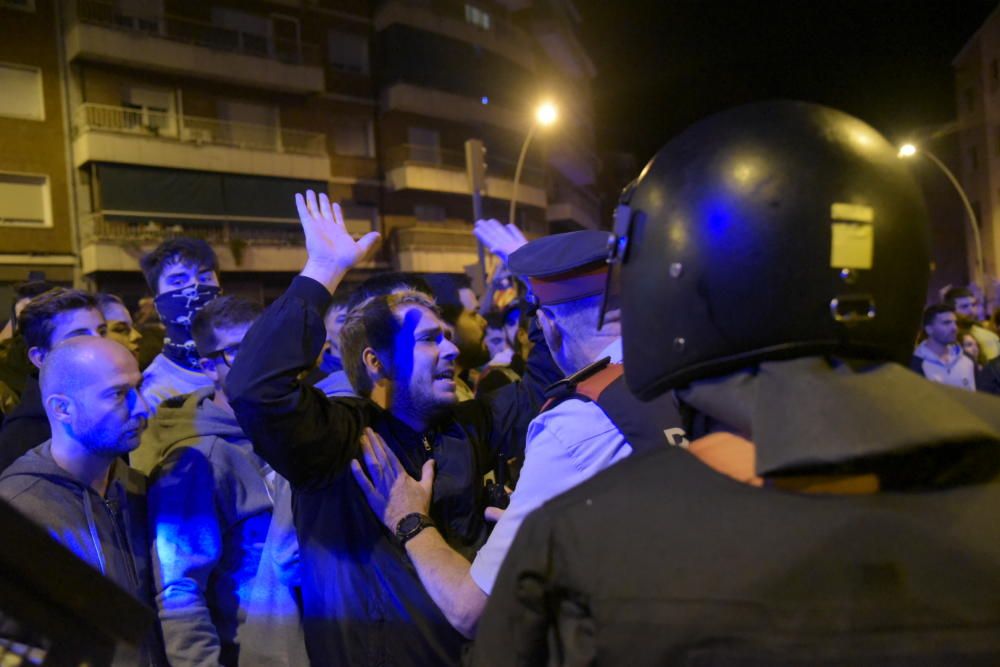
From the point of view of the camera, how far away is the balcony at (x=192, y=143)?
68.6 feet

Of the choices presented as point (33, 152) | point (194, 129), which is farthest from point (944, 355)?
point (33, 152)

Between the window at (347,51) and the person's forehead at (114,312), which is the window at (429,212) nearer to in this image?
the window at (347,51)

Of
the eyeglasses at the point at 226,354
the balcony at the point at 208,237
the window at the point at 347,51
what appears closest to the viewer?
the eyeglasses at the point at 226,354

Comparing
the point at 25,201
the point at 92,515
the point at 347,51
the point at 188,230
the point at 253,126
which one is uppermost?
the point at 347,51

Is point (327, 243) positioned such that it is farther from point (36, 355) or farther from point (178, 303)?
point (36, 355)

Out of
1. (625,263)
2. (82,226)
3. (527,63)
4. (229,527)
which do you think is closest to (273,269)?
(82,226)

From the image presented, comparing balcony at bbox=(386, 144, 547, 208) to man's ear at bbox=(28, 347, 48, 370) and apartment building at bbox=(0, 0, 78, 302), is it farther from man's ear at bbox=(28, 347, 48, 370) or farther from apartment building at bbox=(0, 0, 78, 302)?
man's ear at bbox=(28, 347, 48, 370)

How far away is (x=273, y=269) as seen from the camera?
2441cm

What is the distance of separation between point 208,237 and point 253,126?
4257 millimetres

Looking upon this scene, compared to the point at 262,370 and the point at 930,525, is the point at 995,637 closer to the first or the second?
the point at 930,525

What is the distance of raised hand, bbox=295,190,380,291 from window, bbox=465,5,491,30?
1174 inches

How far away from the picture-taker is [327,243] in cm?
241

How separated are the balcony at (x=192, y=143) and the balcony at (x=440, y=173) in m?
2.87

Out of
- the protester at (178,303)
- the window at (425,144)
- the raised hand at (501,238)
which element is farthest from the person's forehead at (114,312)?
the window at (425,144)
